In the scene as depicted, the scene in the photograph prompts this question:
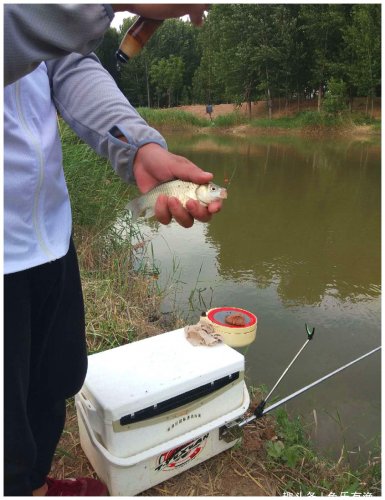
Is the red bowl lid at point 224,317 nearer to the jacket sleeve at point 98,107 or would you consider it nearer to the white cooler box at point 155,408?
the white cooler box at point 155,408

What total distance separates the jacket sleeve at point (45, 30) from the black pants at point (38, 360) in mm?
440

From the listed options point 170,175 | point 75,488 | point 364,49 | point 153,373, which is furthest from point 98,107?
point 364,49

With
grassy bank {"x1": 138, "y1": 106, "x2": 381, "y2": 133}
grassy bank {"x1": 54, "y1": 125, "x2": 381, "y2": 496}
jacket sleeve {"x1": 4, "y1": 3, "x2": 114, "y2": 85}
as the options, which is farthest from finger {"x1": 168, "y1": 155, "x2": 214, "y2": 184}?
grassy bank {"x1": 138, "y1": 106, "x2": 381, "y2": 133}

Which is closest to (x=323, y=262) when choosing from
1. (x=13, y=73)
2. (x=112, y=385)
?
(x=112, y=385)

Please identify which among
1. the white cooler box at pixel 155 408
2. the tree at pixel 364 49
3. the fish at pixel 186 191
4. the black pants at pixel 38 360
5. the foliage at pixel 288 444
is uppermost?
the tree at pixel 364 49

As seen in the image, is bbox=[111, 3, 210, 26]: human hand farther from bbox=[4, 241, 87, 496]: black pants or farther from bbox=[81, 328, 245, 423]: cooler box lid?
bbox=[81, 328, 245, 423]: cooler box lid

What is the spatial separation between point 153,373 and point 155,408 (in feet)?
0.39

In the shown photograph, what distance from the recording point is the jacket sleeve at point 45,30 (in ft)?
1.86

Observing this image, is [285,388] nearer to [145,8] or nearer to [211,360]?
[211,360]

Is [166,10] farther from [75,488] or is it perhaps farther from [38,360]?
[75,488]

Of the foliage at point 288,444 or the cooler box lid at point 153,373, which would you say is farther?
the foliage at point 288,444

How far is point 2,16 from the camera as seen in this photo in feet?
1.84

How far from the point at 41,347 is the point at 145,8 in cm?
75

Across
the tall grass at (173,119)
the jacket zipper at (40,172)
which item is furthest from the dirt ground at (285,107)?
the jacket zipper at (40,172)
